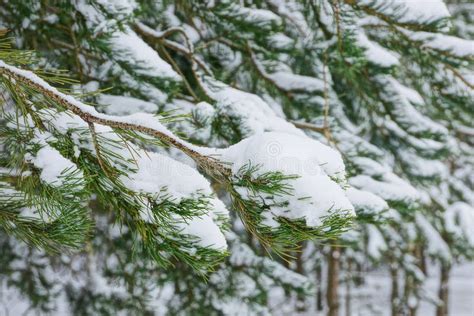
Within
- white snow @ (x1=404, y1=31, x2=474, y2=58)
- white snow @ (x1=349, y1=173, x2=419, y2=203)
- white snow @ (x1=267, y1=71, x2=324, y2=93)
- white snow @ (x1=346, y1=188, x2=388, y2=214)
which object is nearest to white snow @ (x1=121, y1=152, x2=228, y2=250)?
white snow @ (x1=346, y1=188, x2=388, y2=214)

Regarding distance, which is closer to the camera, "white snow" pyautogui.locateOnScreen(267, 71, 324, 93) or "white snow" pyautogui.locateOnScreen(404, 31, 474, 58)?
"white snow" pyautogui.locateOnScreen(404, 31, 474, 58)

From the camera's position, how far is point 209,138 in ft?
8.22

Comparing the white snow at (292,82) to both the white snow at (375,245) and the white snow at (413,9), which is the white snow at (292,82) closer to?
the white snow at (413,9)

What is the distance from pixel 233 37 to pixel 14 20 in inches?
48.2

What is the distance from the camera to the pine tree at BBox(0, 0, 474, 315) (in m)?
1.25

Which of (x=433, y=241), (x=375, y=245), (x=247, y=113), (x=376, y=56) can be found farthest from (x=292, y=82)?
(x=433, y=241)

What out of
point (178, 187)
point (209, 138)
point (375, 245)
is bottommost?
point (375, 245)

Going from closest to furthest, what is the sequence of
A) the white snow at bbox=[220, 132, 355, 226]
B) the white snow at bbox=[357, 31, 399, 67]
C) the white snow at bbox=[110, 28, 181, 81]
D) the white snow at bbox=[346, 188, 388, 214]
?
the white snow at bbox=[220, 132, 355, 226], the white snow at bbox=[346, 188, 388, 214], the white snow at bbox=[110, 28, 181, 81], the white snow at bbox=[357, 31, 399, 67]

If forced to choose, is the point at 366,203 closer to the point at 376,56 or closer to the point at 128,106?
the point at 376,56

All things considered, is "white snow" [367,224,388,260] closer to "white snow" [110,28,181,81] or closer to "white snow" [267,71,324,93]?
"white snow" [267,71,324,93]

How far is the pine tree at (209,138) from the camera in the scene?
4.09 ft

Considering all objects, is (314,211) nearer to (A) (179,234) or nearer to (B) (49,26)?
(A) (179,234)

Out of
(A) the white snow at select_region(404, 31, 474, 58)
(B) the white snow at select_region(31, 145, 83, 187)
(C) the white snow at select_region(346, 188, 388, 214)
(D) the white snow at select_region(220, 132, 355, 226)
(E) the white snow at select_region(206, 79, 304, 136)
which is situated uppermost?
(D) the white snow at select_region(220, 132, 355, 226)

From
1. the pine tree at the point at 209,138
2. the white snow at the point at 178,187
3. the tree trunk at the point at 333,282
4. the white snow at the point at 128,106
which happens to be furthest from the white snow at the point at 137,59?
the tree trunk at the point at 333,282
